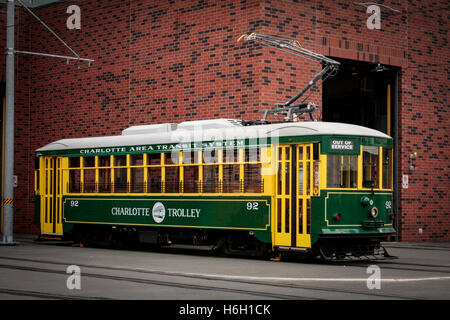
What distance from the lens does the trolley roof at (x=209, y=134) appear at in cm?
1585

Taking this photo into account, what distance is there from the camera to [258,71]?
67.5 feet

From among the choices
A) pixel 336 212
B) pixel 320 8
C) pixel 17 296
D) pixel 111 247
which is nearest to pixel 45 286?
pixel 17 296

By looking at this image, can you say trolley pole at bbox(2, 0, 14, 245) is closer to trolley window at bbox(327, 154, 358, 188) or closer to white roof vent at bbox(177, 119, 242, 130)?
white roof vent at bbox(177, 119, 242, 130)

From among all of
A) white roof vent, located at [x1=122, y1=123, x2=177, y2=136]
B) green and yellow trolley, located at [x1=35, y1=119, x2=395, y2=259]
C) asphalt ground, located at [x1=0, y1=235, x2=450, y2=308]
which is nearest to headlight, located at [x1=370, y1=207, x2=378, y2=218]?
green and yellow trolley, located at [x1=35, y1=119, x2=395, y2=259]

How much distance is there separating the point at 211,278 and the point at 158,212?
6371 mm

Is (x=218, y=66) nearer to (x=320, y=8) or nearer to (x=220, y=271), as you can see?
(x=320, y=8)

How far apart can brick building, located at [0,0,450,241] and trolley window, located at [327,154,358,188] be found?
5072 mm

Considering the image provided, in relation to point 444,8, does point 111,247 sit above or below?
below

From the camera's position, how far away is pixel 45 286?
37.0 feet

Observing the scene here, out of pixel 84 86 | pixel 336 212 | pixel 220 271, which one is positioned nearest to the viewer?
pixel 220 271

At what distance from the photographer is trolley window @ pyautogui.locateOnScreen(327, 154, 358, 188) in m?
15.6

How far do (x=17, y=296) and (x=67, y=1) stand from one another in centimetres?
1886

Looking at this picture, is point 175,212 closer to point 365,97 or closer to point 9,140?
point 9,140

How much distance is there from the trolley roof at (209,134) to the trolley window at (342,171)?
497mm
